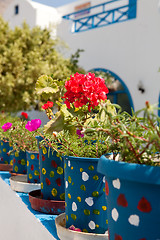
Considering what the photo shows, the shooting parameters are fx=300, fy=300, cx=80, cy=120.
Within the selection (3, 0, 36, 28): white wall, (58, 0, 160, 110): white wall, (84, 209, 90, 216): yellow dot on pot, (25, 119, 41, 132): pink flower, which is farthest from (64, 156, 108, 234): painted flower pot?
(3, 0, 36, 28): white wall

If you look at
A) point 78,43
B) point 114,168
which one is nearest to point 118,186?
point 114,168

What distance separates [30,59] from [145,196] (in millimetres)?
7869

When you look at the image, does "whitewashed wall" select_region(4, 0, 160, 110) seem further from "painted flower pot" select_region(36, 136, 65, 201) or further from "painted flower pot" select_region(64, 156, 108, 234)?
"painted flower pot" select_region(64, 156, 108, 234)

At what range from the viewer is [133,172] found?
67 cm

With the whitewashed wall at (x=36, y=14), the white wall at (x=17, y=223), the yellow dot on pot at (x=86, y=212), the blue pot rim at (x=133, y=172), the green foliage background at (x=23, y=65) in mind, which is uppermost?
the whitewashed wall at (x=36, y=14)

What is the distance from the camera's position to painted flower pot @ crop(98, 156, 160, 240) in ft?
2.16

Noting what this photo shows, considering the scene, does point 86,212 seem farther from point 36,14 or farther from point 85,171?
point 36,14

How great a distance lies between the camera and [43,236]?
1124 millimetres

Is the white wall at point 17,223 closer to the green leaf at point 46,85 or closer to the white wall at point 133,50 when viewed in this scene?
the green leaf at point 46,85

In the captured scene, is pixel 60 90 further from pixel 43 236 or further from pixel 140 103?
pixel 140 103

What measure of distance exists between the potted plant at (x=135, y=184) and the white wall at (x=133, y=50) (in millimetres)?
7063

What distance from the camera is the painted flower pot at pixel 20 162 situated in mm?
2014

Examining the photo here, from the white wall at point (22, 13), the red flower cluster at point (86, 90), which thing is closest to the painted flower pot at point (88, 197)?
the red flower cluster at point (86, 90)

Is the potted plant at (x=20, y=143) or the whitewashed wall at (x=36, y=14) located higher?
the whitewashed wall at (x=36, y=14)
